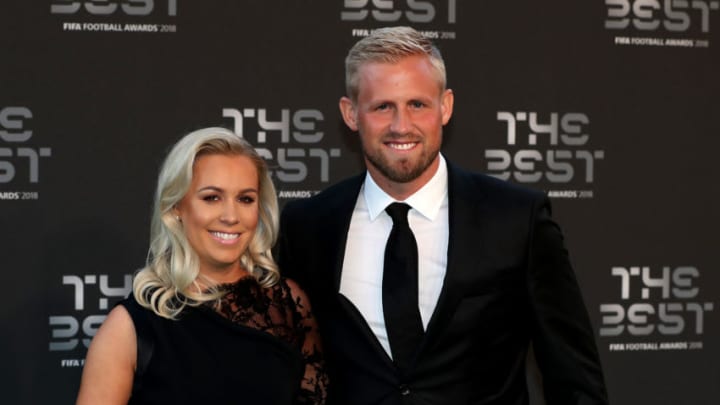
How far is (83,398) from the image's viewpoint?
6.72 ft

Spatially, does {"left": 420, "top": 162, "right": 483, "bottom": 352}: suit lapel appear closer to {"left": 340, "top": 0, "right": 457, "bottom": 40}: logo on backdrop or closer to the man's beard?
the man's beard

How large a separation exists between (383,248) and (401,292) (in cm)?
16

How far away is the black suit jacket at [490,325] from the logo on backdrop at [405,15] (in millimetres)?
1652

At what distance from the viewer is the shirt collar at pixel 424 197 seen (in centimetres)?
231

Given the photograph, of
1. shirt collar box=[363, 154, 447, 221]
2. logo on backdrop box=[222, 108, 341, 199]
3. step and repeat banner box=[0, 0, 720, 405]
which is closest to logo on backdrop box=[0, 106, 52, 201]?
step and repeat banner box=[0, 0, 720, 405]

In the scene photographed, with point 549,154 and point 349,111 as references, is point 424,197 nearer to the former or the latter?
point 349,111

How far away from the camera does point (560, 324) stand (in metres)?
2.21

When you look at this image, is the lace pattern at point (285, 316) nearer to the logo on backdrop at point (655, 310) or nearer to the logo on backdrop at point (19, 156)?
the logo on backdrop at point (19, 156)

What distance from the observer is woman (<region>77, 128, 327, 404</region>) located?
6.85 ft

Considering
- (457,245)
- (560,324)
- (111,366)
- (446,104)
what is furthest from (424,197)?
(111,366)

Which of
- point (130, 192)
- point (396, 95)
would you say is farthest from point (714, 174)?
point (130, 192)

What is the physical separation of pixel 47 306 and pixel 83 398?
1.60m

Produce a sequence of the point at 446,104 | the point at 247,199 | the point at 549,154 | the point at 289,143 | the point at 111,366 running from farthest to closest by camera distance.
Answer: the point at 549,154 < the point at 289,143 < the point at 446,104 < the point at 247,199 < the point at 111,366

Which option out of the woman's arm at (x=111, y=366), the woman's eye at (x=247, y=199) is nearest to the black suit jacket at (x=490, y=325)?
the woman's eye at (x=247, y=199)
